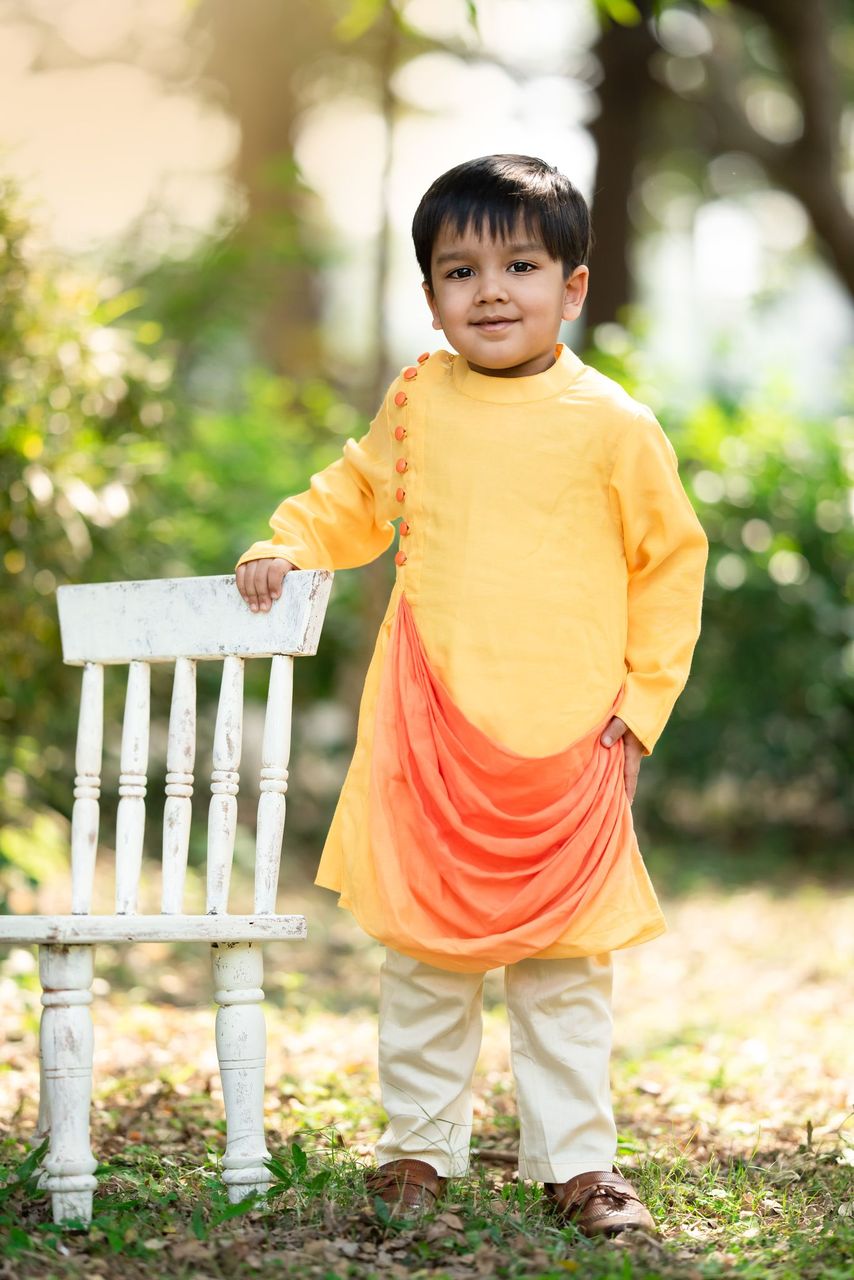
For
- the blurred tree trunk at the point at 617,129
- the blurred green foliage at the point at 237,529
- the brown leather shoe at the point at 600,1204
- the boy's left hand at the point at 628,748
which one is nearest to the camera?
the brown leather shoe at the point at 600,1204

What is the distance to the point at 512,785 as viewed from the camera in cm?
231

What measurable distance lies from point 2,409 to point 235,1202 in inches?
107

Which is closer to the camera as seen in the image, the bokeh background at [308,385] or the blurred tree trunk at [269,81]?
the bokeh background at [308,385]

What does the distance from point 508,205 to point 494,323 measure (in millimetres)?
194

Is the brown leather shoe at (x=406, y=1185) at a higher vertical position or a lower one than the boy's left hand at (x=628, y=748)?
lower

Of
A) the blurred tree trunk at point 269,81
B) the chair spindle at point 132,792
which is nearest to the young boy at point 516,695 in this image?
the chair spindle at point 132,792

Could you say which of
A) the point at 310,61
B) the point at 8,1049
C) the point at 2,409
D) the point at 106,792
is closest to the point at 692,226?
the point at 310,61

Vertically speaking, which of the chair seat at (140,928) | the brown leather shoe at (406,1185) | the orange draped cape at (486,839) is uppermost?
the orange draped cape at (486,839)

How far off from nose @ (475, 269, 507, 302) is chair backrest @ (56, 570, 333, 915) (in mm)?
542

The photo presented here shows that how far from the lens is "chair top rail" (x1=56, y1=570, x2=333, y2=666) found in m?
2.38

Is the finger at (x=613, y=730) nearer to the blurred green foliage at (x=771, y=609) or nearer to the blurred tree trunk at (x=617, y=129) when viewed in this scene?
the blurred green foliage at (x=771, y=609)

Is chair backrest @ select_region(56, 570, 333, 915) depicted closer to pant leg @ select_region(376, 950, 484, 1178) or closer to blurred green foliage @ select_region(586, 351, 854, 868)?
pant leg @ select_region(376, 950, 484, 1178)

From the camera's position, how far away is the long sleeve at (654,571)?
7.63ft

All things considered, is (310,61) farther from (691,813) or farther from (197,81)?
(691,813)
